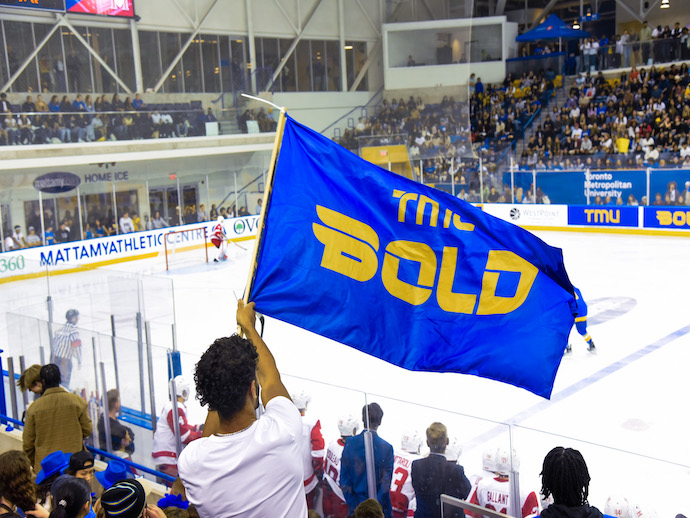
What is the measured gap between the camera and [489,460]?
13.7 ft

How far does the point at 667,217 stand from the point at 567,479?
2041 centimetres

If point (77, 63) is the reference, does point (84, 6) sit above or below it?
above

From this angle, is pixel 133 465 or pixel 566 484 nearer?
pixel 566 484

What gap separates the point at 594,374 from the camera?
→ 10273mm

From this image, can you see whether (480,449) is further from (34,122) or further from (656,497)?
(34,122)

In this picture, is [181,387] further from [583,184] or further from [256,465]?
[583,184]

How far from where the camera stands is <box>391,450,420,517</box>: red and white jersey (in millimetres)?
4480

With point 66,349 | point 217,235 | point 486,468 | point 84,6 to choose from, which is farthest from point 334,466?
point 84,6

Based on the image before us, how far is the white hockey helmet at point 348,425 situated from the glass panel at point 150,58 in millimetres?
25025

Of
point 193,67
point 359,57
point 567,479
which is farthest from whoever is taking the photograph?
point 359,57

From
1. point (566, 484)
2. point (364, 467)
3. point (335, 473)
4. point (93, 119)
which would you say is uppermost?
point (93, 119)

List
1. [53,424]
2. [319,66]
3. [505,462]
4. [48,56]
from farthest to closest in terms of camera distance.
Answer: [319,66] < [48,56] < [53,424] < [505,462]

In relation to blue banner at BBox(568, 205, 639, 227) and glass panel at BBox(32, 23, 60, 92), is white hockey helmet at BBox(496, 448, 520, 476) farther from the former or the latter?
glass panel at BBox(32, 23, 60, 92)

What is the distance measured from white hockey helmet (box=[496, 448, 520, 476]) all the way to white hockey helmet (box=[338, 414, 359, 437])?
3.04ft
